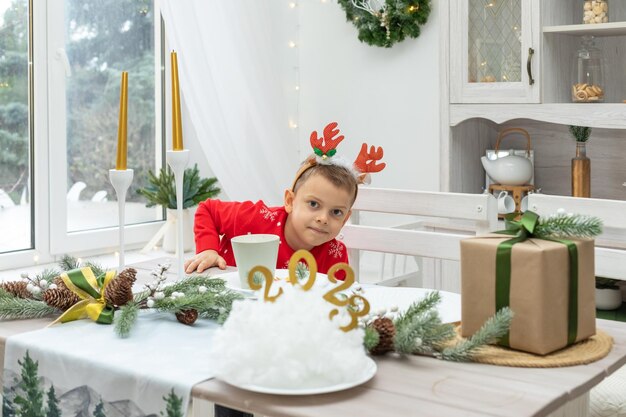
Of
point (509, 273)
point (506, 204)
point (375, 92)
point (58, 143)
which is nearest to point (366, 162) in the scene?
point (509, 273)

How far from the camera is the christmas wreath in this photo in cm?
322

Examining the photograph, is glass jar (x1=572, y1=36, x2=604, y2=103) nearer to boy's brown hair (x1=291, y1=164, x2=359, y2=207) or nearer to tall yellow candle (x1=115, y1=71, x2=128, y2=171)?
boy's brown hair (x1=291, y1=164, x2=359, y2=207)

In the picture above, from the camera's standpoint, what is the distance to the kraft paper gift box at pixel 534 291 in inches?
42.4

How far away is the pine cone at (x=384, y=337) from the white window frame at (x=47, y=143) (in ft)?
6.64

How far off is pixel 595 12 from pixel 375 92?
969mm

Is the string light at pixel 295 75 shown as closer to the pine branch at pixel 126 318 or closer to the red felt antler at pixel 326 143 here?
the red felt antler at pixel 326 143

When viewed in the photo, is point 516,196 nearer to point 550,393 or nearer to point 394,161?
point 394,161

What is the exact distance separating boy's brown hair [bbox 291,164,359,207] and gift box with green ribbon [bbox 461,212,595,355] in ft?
2.39

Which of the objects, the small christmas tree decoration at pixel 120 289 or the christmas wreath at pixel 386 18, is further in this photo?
the christmas wreath at pixel 386 18

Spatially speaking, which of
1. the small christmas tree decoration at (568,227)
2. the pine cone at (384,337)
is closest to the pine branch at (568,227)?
the small christmas tree decoration at (568,227)

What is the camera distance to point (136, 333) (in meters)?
1.20

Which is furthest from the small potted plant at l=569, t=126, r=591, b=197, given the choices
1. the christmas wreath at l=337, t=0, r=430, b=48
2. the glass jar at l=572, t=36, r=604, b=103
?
the christmas wreath at l=337, t=0, r=430, b=48

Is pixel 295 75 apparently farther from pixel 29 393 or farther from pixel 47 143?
pixel 29 393

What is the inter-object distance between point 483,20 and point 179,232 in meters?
1.72
